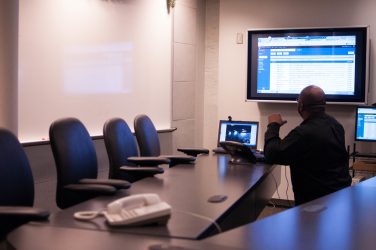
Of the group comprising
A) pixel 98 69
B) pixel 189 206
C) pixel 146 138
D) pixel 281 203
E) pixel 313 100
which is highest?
pixel 98 69

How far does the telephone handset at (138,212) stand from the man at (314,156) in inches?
60.6

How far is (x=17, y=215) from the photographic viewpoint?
184 cm

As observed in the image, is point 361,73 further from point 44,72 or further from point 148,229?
point 148,229

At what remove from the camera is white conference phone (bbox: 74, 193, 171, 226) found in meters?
1.69

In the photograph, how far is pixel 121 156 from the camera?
3.27 m

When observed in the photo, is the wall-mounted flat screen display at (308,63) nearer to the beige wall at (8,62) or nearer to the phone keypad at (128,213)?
the beige wall at (8,62)

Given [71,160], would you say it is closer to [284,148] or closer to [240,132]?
[284,148]

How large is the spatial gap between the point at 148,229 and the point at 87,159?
4.41 feet

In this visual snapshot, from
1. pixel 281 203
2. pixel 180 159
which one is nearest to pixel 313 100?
pixel 180 159

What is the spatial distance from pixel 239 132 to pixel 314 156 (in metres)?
1.37

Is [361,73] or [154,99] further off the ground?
[361,73]

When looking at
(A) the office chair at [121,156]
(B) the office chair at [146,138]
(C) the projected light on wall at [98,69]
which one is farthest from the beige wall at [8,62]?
(B) the office chair at [146,138]

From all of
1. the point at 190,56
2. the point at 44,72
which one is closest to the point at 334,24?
the point at 190,56

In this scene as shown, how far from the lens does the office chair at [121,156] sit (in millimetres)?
3117
